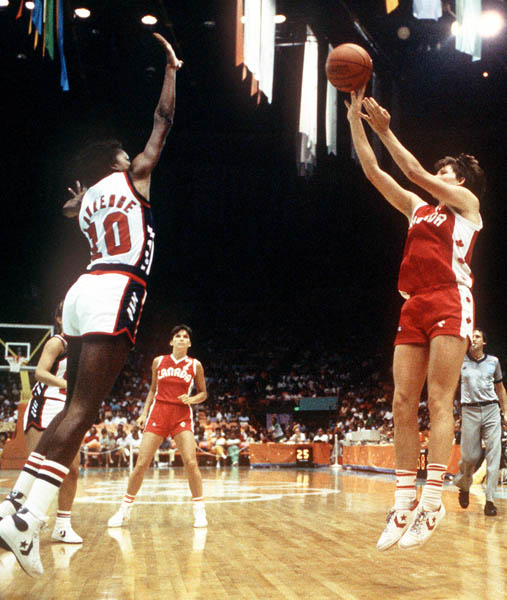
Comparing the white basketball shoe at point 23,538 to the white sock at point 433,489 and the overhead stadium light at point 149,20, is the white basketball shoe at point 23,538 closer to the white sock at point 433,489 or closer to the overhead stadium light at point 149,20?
the white sock at point 433,489

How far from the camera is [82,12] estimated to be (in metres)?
13.1

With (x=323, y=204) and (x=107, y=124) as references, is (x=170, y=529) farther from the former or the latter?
(x=323, y=204)

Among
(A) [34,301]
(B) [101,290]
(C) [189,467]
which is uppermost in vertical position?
(A) [34,301]

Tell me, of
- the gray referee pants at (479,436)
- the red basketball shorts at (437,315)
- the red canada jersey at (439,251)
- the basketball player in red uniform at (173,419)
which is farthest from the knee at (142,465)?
the gray referee pants at (479,436)

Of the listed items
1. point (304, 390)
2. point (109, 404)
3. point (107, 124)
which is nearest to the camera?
point (107, 124)

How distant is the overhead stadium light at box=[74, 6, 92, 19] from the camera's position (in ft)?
42.8

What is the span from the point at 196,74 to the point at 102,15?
2.79 m

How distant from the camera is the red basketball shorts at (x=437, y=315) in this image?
3.53 meters

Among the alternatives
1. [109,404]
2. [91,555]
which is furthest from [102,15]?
[109,404]

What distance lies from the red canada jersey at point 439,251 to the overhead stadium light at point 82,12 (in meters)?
11.4

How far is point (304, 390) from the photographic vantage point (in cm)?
2444

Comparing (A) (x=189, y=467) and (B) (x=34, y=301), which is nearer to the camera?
(A) (x=189, y=467)

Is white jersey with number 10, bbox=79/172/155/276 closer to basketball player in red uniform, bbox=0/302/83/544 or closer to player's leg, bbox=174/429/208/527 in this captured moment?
basketball player in red uniform, bbox=0/302/83/544

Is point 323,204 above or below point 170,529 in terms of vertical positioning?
above
